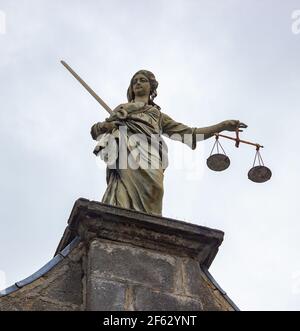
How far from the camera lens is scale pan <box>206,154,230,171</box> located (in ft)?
33.8

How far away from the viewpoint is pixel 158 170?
9.44 m

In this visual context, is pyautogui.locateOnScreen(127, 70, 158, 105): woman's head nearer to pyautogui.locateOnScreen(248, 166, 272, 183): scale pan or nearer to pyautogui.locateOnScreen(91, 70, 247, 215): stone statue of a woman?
pyautogui.locateOnScreen(91, 70, 247, 215): stone statue of a woman

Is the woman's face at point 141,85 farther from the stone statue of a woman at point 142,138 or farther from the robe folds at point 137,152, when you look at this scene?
the robe folds at point 137,152

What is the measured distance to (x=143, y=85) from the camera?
1073 cm

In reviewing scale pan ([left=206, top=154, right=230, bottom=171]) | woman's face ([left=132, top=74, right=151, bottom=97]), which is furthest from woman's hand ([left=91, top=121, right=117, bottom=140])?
scale pan ([left=206, top=154, right=230, bottom=171])

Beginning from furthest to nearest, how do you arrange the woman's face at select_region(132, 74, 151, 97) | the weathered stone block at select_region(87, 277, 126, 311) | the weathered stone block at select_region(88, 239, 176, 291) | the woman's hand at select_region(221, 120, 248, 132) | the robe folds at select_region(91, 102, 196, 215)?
the woman's face at select_region(132, 74, 151, 97), the woman's hand at select_region(221, 120, 248, 132), the robe folds at select_region(91, 102, 196, 215), the weathered stone block at select_region(88, 239, 176, 291), the weathered stone block at select_region(87, 277, 126, 311)

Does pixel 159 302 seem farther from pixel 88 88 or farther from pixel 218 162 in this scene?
pixel 88 88

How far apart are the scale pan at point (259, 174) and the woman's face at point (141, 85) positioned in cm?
155
